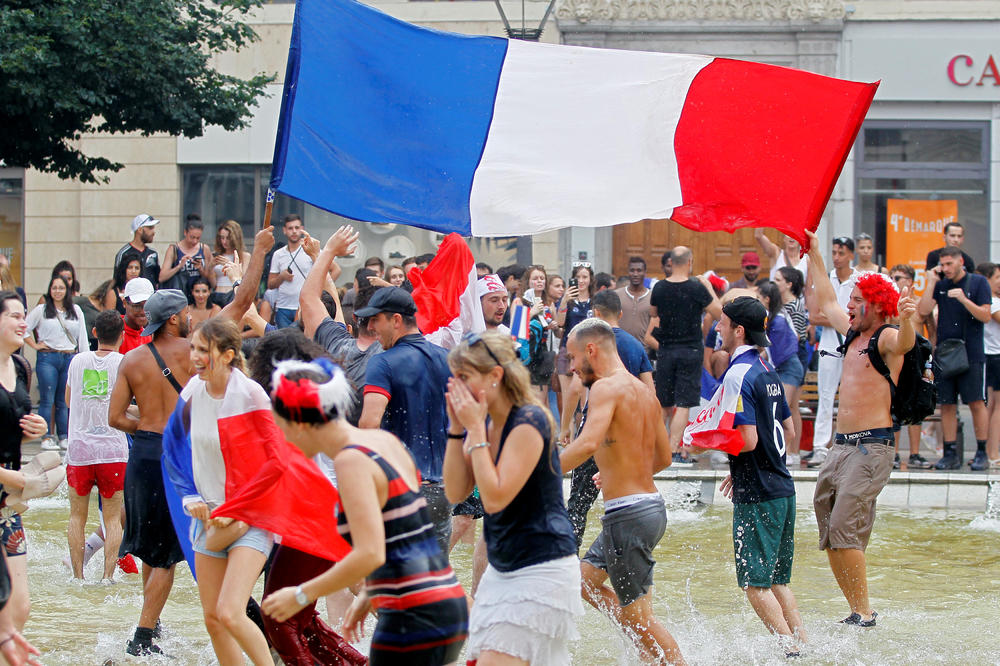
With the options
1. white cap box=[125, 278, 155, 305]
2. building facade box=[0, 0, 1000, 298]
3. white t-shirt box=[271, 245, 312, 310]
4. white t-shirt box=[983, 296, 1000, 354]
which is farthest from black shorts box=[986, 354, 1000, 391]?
white cap box=[125, 278, 155, 305]

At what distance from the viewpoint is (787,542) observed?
22.6ft

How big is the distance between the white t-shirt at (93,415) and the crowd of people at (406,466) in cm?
1

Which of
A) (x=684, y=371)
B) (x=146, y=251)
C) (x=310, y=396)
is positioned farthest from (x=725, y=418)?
(x=146, y=251)

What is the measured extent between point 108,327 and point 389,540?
5.00 m

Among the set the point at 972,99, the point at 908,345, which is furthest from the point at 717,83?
the point at 972,99

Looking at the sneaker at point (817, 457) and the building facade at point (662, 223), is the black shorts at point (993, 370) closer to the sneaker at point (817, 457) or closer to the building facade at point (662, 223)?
the sneaker at point (817, 457)

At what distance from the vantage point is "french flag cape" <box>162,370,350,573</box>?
537 cm

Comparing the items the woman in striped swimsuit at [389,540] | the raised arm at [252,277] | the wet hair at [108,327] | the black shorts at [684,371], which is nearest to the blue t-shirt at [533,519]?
the woman in striped swimsuit at [389,540]

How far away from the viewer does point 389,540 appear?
166 inches

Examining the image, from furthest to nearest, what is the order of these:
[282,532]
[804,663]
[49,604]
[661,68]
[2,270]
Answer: [2,270] → [49,604] → [661,68] → [804,663] → [282,532]

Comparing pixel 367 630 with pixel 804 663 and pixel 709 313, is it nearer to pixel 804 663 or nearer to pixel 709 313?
pixel 804 663

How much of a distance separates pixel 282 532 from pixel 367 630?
2146mm

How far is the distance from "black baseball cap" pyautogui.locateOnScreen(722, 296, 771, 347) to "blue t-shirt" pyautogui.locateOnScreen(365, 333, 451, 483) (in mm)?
1728

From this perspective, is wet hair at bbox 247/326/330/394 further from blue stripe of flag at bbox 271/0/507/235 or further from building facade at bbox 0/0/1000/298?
building facade at bbox 0/0/1000/298
